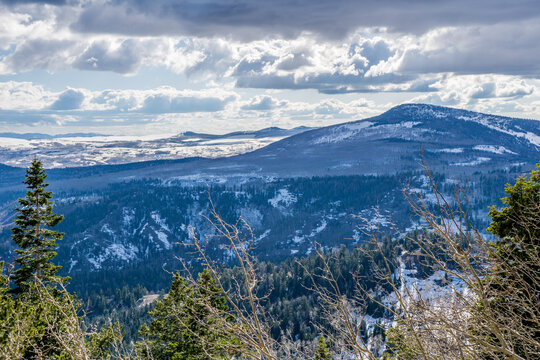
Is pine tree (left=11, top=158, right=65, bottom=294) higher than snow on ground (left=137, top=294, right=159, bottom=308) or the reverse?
higher

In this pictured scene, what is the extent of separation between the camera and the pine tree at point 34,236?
23.0 m

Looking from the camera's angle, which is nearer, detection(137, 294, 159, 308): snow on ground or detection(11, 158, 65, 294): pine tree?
detection(11, 158, 65, 294): pine tree

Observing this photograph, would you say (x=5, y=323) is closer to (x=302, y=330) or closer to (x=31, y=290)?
(x=31, y=290)

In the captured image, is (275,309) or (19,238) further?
(275,309)

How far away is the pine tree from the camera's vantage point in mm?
22953

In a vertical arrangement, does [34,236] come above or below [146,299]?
above

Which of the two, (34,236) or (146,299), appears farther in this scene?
(146,299)

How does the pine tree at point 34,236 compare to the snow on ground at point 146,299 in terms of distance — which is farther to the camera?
the snow on ground at point 146,299

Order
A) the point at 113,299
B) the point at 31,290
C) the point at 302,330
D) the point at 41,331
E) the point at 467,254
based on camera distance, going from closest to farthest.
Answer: the point at 467,254 → the point at 41,331 → the point at 31,290 → the point at 302,330 → the point at 113,299

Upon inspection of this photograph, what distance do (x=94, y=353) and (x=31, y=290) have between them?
4.58 m

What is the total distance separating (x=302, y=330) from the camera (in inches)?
3834

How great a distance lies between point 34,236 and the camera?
2327 cm

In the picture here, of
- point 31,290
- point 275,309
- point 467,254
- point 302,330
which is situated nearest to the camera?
point 467,254

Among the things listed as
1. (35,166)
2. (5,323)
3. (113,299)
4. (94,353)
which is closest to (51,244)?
(35,166)
